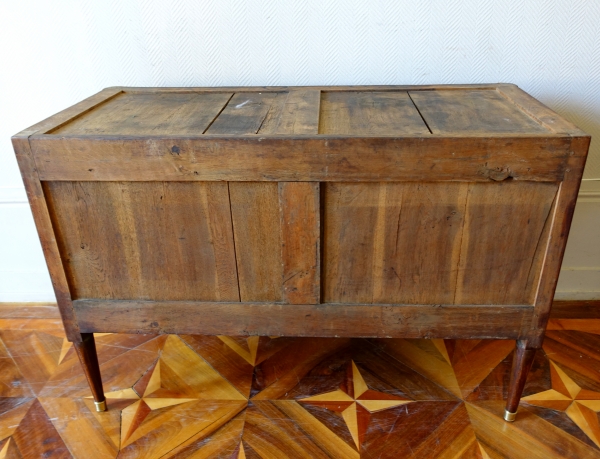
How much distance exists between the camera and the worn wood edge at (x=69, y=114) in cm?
90

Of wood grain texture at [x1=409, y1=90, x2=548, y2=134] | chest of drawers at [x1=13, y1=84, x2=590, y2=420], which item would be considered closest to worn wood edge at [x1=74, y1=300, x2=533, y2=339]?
chest of drawers at [x1=13, y1=84, x2=590, y2=420]

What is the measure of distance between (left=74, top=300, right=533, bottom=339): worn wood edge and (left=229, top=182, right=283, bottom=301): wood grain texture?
0.12ft

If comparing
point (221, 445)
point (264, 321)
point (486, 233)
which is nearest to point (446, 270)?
point (486, 233)

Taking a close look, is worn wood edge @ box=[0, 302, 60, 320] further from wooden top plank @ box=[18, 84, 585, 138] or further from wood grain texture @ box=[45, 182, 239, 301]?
wooden top plank @ box=[18, 84, 585, 138]

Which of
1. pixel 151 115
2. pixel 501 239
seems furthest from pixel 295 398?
pixel 151 115

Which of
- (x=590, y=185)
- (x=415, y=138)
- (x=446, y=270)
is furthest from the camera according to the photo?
(x=590, y=185)

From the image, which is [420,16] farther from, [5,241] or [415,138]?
[5,241]

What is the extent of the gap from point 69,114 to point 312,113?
49 cm

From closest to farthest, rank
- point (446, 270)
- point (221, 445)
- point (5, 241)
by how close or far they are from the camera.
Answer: point (446, 270), point (221, 445), point (5, 241)

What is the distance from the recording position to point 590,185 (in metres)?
1.36

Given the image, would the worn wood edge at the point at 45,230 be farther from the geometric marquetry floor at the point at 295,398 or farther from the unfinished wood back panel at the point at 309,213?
the geometric marquetry floor at the point at 295,398

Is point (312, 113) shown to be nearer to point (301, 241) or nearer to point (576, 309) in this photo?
point (301, 241)

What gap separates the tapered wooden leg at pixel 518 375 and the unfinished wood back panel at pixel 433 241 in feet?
0.41

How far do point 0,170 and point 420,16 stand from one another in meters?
A: 1.20
